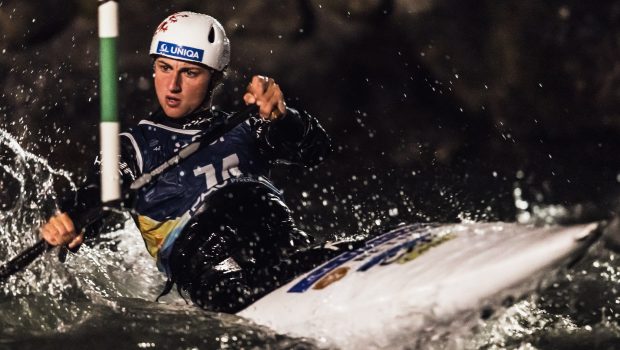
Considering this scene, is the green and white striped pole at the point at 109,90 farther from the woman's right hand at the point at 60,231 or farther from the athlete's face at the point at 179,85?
the athlete's face at the point at 179,85

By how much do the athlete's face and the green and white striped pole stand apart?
1.61 feet

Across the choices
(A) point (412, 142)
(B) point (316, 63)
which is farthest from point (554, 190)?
(B) point (316, 63)

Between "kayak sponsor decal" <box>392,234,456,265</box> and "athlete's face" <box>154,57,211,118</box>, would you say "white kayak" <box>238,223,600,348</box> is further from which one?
"athlete's face" <box>154,57,211,118</box>

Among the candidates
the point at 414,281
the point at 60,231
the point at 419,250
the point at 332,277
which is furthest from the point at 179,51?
the point at 414,281

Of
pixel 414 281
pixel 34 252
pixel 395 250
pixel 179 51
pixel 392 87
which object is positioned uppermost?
pixel 392 87

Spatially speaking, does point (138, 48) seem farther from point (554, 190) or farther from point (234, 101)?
point (554, 190)

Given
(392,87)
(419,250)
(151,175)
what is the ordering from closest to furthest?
(419,250) → (151,175) → (392,87)

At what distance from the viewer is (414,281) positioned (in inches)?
106

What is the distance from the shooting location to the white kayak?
8.44ft

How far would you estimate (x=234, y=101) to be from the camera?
610 cm

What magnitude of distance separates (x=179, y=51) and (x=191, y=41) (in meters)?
0.06

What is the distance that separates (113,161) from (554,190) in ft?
12.1

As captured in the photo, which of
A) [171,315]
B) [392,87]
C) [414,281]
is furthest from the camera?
[392,87]

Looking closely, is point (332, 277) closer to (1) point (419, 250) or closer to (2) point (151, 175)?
(1) point (419, 250)
